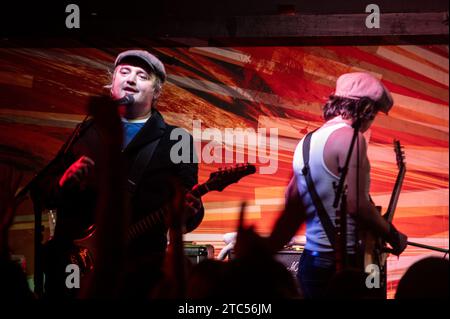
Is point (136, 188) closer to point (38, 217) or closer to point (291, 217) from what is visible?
point (38, 217)

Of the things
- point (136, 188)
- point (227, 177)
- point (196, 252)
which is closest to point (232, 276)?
point (227, 177)

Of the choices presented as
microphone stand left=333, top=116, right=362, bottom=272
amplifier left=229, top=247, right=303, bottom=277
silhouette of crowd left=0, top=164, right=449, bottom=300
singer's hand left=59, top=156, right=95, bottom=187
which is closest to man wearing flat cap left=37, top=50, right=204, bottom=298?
singer's hand left=59, top=156, right=95, bottom=187

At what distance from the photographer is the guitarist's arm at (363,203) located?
2.90 metres

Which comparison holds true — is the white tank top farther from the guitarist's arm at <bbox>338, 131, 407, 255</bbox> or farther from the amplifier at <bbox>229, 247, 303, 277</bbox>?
the amplifier at <bbox>229, 247, 303, 277</bbox>

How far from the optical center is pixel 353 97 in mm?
3254

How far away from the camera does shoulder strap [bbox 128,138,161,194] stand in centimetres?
384

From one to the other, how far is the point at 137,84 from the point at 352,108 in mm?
1434

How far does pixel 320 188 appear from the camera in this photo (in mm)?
3045

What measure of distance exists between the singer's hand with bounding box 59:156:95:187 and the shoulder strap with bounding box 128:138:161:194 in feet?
0.95

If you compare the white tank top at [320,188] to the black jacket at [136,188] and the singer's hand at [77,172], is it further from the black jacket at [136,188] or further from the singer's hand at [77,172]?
the singer's hand at [77,172]

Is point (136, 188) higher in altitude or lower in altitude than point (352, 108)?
lower

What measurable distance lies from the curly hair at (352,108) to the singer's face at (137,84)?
1275 mm

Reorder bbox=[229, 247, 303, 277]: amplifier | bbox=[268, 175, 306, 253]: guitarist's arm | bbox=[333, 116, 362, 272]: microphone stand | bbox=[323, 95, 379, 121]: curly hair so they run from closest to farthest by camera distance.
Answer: bbox=[268, 175, 306, 253]: guitarist's arm, bbox=[333, 116, 362, 272]: microphone stand, bbox=[323, 95, 379, 121]: curly hair, bbox=[229, 247, 303, 277]: amplifier
